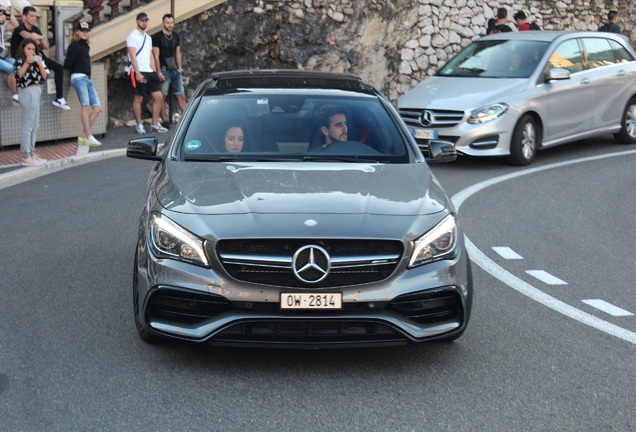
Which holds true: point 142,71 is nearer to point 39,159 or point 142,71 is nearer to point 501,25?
point 39,159

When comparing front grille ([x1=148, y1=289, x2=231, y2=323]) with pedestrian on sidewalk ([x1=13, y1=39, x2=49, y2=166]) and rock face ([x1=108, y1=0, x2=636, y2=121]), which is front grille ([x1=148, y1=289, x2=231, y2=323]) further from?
rock face ([x1=108, y1=0, x2=636, y2=121])

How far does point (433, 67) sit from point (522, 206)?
1226 centimetres

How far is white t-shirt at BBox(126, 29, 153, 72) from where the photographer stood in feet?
59.3

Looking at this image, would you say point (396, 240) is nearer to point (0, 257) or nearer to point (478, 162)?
point (0, 257)

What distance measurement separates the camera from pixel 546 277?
858cm

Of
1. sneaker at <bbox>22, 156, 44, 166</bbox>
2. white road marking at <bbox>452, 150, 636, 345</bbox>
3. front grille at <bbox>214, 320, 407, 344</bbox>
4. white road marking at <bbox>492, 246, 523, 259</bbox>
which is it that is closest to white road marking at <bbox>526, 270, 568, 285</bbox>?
white road marking at <bbox>452, 150, 636, 345</bbox>

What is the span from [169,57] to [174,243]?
1344 centimetres

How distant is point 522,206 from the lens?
11805 mm

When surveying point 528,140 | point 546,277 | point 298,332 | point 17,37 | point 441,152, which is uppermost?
point 441,152

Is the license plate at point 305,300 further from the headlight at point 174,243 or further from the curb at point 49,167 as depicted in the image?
the curb at point 49,167

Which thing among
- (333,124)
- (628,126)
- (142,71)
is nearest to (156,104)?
(142,71)

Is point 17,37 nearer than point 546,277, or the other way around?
point 546,277

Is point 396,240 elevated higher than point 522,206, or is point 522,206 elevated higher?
point 396,240

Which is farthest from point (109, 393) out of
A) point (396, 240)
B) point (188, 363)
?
point (396, 240)
